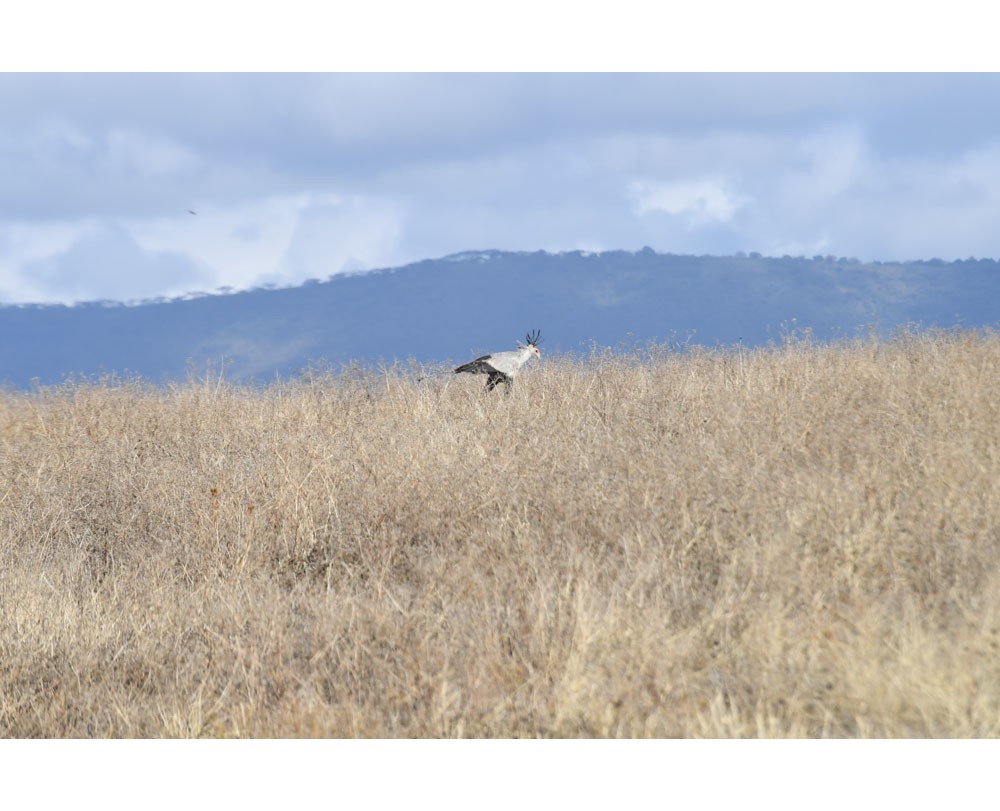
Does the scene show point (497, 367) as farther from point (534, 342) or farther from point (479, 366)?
point (534, 342)

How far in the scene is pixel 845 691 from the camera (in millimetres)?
3639

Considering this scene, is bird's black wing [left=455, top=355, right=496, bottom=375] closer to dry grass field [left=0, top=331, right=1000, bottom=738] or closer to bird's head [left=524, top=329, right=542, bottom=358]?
bird's head [left=524, top=329, right=542, bottom=358]

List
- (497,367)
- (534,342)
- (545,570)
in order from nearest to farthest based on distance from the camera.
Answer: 1. (545,570)
2. (497,367)
3. (534,342)

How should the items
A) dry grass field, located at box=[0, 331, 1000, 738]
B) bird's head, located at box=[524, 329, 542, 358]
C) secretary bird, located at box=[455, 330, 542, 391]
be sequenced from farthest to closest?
bird's head, located at box=[524, 329, 542, 358] → secretary bird, located at box=[455, 330, 542, 391] → dry grass field, located at box=[0, 331, 1000, 738]

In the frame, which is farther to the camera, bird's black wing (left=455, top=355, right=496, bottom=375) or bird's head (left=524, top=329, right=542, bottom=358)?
bird's head (left=524, top=329, right=542, bottom=358)

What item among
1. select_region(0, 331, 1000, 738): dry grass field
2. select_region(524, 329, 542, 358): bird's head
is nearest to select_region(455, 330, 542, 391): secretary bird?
select_region(524, 329, 542, 358): bird's head

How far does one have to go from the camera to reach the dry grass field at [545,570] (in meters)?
3.86

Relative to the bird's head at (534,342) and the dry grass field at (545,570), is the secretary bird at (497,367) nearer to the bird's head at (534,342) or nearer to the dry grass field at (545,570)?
the bird's head at (534,342)

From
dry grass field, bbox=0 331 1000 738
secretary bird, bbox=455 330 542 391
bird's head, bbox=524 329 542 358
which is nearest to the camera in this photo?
dry grass field, bbox=0 331 1000 738

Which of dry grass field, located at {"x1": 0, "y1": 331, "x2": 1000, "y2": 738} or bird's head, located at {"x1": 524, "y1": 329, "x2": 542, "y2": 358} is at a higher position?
bird's head, located at {"x1": 524, "y1": 329, "x2": 542, "y2": 358}

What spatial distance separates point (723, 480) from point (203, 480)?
395 cm

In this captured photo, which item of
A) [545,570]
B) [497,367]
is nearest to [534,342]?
[497,367]

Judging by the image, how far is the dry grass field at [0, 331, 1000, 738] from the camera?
3.86 m

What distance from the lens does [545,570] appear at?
199 inches
